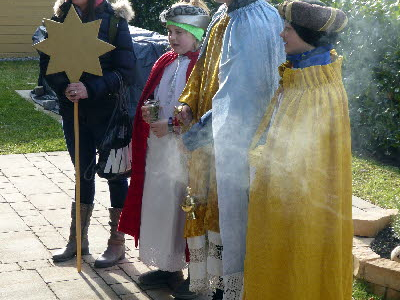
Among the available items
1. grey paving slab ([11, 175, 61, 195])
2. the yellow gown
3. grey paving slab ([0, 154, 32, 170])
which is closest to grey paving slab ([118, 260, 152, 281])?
the yellow gown

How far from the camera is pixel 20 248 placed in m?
5.15

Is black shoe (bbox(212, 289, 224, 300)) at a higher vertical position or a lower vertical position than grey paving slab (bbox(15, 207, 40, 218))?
higher

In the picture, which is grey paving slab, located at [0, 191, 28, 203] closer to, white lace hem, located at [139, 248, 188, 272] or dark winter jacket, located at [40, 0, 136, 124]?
dark winter jacket, located at [40, 0, 136, 124]

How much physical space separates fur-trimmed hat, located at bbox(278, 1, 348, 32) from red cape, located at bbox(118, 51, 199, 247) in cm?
123

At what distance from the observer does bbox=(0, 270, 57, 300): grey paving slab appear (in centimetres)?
441

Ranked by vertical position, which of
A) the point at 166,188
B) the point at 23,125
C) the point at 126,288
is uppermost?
the point at 166,188

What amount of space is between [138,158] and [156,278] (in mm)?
754

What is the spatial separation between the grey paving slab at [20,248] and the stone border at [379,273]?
2023 millimetres

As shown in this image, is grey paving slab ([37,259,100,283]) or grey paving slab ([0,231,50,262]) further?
grey paving slab ([0,231,50,262])

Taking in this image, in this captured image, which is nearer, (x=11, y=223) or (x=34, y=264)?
(x=34, y=264)

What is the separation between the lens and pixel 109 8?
4707mm

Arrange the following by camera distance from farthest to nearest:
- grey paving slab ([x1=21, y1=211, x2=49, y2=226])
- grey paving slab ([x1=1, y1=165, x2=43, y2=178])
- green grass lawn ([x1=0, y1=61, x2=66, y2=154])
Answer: green grass lawn ([x1=0, y1=61, x2=66, y2=154]) < grey paving slab ([x1=1, y1=165, x2=43, y2=178]) < grey paving slab ([x1=21, y1=211, x2=49, y2=226])

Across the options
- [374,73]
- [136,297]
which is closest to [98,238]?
[136,297]

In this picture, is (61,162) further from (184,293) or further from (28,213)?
(184,293)
